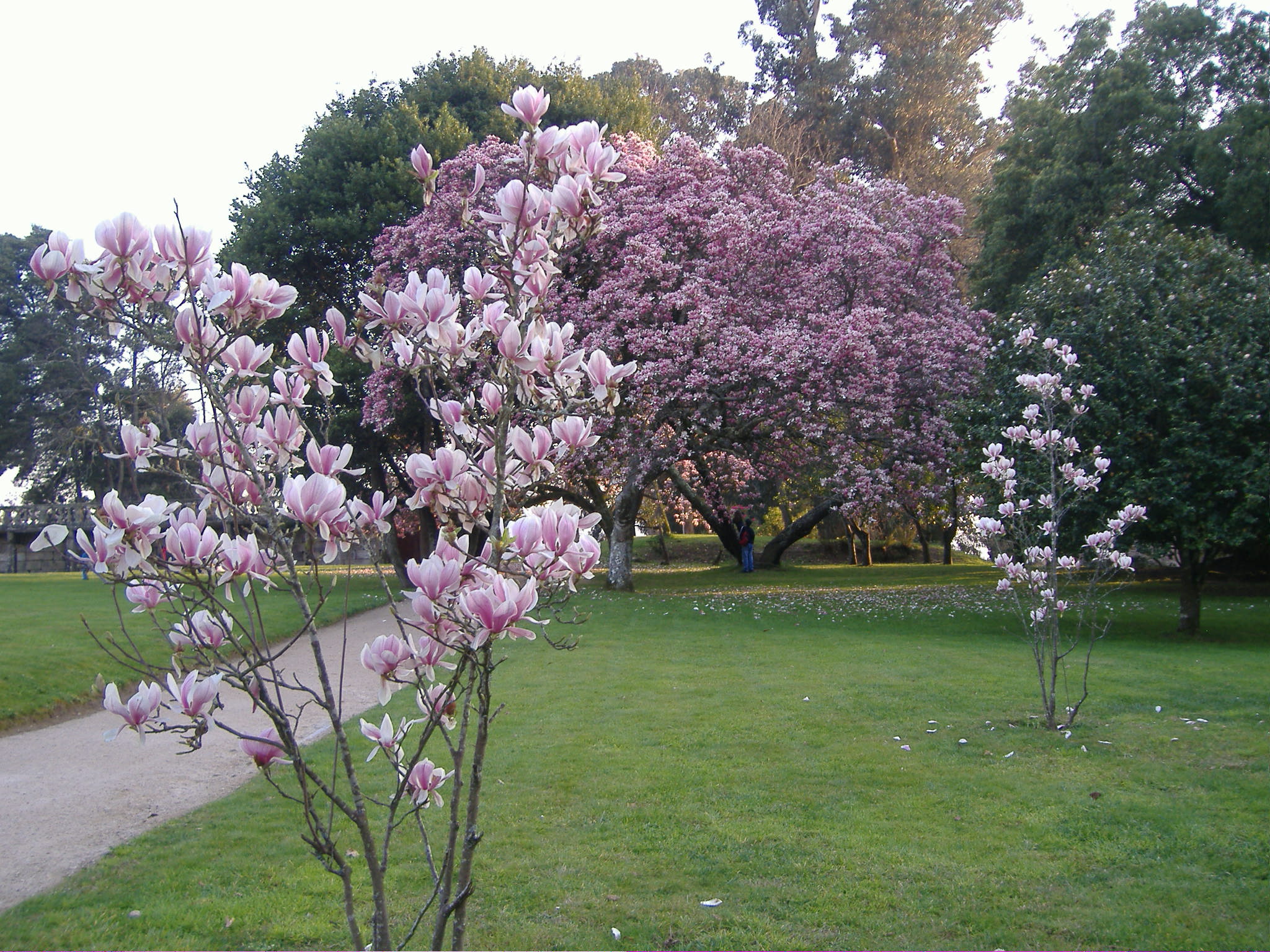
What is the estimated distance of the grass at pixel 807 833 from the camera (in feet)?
12.3

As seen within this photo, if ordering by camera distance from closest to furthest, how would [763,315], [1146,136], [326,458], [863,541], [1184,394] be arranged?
1. [326,458]
2. [1184,394]
3. [763,315]
4. [1146,136]
5. [863,541]

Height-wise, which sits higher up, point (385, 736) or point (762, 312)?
point (762, 312)

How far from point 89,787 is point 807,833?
14.9 ft

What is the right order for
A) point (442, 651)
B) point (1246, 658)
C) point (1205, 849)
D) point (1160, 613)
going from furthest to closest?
point (1160, 613) → point (1246, 658) → point (1205, 849) → point (442, 651)

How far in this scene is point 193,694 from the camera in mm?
2066

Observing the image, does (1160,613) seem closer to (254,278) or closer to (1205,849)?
(1205,849)

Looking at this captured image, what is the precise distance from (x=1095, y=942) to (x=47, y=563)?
3899 cm

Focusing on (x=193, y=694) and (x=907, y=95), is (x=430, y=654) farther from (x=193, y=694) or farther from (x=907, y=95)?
(x=907, y=95)

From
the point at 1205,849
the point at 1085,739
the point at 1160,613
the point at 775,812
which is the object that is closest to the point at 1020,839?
the point at 1205,849

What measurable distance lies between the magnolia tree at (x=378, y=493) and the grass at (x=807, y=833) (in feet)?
6.02

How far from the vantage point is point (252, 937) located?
372 centimetres

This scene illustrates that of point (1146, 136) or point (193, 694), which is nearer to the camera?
point (193, 694)

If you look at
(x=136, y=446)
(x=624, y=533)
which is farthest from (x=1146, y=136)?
(x=136, y=446)

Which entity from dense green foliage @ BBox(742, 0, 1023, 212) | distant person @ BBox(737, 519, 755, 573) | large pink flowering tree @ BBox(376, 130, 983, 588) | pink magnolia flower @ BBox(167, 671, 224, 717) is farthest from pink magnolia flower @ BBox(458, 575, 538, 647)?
dense green foliage @ BBox(742, 0, 1023, 212)
